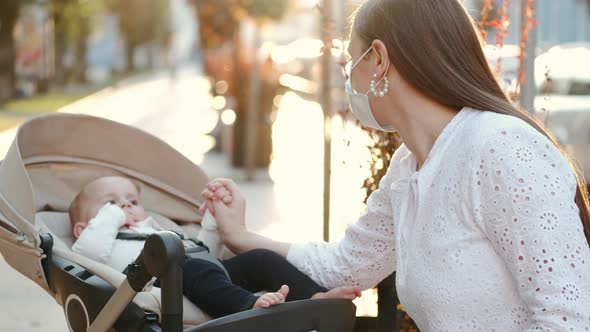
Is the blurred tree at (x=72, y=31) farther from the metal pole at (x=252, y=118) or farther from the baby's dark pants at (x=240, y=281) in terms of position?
the baby's dark pants at (x=240, y=281)

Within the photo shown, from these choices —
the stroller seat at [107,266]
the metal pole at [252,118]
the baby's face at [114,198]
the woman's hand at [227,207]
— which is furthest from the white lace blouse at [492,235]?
the metal pole at [252,118]

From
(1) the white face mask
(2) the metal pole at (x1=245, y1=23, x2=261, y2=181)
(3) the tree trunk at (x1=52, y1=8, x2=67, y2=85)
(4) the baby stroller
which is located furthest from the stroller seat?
(3) the tree trunk at (x1=52, y1=8, x2=67, y2=85)

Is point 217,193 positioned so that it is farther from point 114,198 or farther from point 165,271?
point 165,271

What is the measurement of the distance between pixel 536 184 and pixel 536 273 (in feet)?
0.62

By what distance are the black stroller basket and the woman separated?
290 millimetres

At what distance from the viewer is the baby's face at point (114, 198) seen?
337 cm

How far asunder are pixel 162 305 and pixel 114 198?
132cm

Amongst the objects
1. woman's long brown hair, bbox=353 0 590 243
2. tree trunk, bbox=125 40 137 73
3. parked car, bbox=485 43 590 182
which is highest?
woman's long brown hair, bbox=353 0 590 243

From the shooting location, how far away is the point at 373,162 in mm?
3861

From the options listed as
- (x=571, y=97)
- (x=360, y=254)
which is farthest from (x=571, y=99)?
(x=360, y=254)

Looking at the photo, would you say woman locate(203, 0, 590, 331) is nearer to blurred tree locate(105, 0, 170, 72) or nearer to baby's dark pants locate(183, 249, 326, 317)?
baby's dark pants locate(183, 249, 326, 317)

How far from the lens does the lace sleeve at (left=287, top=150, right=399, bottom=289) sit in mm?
2703

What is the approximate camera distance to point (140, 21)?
168 ft

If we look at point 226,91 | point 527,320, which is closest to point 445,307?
point 527,320
